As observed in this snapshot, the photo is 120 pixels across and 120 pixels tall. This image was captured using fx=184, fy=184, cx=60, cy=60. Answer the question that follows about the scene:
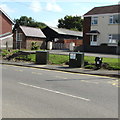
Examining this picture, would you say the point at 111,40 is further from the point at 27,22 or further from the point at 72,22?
the point at 27,22

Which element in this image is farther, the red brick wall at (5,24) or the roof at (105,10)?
the red brick wall at (5,24)

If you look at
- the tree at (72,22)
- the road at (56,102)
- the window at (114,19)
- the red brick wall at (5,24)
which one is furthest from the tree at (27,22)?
the road at (56,102)

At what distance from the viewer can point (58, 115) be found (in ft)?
16.3

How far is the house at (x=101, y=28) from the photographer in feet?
101

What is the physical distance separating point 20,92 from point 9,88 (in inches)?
33.0

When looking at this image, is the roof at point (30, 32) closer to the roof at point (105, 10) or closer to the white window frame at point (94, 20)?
the roof at point (105, 10)

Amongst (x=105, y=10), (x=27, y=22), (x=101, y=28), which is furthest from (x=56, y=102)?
(x=27, y=22)

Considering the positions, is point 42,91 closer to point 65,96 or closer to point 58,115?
point 65,96

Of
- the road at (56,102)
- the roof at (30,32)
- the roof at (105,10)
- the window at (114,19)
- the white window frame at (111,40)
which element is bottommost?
the road at (56,102)

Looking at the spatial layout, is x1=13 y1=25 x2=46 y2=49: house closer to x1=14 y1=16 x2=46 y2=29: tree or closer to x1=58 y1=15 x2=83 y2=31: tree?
x1=58 y1=15 x2=83 y2=31: tree

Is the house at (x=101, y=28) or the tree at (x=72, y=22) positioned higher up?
the tree at (x=72, y=22)

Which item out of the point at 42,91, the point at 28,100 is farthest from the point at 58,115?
the point at 42,91

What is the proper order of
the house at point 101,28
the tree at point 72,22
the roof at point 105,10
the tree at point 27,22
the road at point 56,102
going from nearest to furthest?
the road at point 56,102, the house at point 101,28, the roof at point 105,10, the tree at point 72,22, the tree at point 27,22

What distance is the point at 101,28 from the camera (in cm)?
3259
